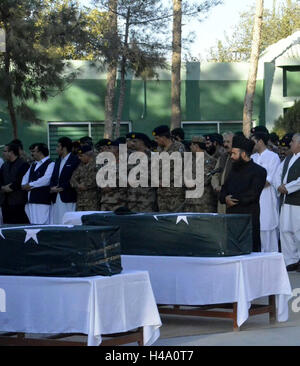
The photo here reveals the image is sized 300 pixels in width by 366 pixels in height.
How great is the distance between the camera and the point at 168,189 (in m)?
12.2

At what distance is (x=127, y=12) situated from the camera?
77.1 ft

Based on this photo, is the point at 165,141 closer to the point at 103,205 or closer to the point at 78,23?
the point at 103,205

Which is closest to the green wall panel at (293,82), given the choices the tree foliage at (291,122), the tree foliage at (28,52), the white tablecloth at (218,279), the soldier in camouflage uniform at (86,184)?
the tree foliage at (291,122)

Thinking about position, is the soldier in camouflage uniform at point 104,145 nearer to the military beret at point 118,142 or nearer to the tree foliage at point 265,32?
the military beret at point 118,142

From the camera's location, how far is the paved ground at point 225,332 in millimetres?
7859

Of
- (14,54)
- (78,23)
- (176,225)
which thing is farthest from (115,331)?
(78,23)

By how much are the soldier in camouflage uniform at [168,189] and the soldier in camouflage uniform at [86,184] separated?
1256 mm

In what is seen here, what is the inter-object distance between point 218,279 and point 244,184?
182 centimetres

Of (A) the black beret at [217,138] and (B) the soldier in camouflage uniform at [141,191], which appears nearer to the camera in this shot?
(B) the soldier in camouflage uniform at [141,191]

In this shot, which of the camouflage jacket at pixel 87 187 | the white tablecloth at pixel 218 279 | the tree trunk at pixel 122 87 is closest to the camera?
the white tablecloth at pixel 218 279

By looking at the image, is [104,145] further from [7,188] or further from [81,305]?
[81,305]

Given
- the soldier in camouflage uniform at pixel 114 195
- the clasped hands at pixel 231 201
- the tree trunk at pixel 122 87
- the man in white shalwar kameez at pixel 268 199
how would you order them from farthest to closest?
the tree trunk at pixel 122 87 → the man in white shalwar kameez at pixel 268 199 → the soldier in camouflage uniform at pixel 114 195 → the clasped hands at pixel 231 201

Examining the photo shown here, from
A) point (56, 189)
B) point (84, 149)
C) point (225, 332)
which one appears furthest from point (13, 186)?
point (225, 332)
